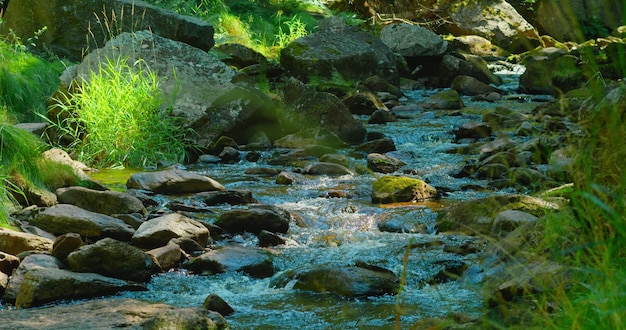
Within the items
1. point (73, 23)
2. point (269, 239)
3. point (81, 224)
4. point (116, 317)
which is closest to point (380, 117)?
point (73, 23)

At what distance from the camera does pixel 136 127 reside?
851 centimetres

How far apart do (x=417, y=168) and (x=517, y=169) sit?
53.0 inches

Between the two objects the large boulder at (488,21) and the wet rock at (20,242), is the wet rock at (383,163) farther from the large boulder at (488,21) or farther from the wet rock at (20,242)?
the large boulder at (488,21)

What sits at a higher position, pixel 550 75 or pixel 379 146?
pixel 379 146

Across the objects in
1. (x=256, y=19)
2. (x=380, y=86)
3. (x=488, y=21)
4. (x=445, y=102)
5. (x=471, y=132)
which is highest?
(x=471, y=132)

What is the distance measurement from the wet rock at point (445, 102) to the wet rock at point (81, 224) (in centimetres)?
703

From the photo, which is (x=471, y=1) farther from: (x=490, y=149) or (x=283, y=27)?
(x=490, y=149)

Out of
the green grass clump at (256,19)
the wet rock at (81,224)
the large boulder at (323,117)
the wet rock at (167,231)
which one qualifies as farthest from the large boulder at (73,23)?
the wet rock at (167,231)

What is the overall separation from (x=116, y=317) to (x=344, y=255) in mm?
2135

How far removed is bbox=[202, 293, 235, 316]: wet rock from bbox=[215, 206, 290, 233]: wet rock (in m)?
1.66

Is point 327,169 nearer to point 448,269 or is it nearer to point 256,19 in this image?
point 448,269

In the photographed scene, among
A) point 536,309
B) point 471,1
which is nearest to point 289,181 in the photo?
point 536,309

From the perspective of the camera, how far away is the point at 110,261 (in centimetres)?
475

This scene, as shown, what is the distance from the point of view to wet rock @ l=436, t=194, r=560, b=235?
524cm
